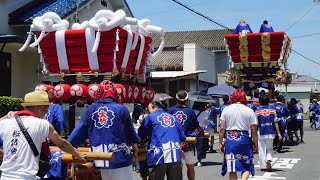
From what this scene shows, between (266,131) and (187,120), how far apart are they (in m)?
4.30

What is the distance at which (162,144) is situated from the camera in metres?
6.75

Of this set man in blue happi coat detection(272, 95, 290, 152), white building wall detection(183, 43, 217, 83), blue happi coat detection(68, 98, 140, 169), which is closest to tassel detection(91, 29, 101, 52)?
blue happi coat detection(68, 98, 140, 169)

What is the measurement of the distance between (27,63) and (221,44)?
19.0 m

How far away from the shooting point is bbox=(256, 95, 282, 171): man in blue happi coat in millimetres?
11398

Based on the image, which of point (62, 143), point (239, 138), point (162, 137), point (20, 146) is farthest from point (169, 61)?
point (20, 146)

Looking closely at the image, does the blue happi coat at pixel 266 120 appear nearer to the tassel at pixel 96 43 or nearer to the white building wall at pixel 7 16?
Result: the tassel at pixel 96 43

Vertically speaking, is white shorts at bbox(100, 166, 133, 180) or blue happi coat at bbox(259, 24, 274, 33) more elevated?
blue happi coat at bbox(259, 24, 274, 33)

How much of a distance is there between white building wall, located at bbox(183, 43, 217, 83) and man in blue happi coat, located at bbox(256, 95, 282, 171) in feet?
42.4

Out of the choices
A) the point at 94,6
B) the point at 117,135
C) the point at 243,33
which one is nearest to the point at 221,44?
the point at 94,6

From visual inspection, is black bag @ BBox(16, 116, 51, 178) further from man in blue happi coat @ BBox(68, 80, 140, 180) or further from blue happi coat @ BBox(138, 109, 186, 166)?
blue happi coat @ BBox(138, 109, 186, 166)

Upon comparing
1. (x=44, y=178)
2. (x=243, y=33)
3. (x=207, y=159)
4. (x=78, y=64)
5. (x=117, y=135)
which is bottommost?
(x=207, y=159)

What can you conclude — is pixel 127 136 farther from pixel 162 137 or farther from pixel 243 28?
pixel 243 28

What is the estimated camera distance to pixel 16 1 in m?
16.2

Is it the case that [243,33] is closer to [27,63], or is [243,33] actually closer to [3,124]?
[27,63]
